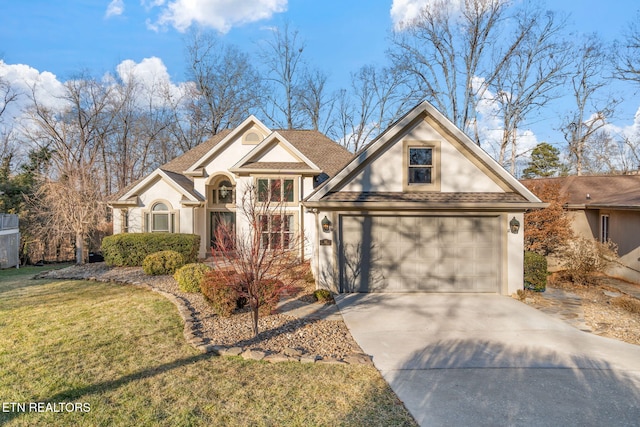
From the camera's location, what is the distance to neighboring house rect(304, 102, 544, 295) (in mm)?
9586

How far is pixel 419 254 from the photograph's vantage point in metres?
9.72

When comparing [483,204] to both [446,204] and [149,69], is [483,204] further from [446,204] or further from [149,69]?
[149,69]

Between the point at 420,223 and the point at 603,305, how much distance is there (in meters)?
4.98

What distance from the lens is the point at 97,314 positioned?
7422 millimetres

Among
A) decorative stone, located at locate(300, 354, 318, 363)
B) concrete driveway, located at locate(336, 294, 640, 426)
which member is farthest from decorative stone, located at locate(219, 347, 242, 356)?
concrete driveway, located at locate(336, 294, 640, 426)

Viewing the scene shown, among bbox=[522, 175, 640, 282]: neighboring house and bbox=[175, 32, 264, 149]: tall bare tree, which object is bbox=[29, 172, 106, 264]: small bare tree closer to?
bbox=[175, 32, 264, 149]: tall bare tree

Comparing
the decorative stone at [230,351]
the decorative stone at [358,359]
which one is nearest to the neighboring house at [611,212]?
the decorative stone at [358,359]

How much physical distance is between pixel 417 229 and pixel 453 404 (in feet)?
19.9

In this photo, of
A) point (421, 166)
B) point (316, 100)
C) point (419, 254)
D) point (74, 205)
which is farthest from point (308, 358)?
point (316, 100)

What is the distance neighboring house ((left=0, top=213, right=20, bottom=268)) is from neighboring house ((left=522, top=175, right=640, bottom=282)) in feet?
77.7

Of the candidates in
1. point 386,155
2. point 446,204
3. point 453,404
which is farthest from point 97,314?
point 446,204

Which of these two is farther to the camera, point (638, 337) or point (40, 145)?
point (40, 145)

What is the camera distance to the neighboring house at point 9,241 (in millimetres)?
15836

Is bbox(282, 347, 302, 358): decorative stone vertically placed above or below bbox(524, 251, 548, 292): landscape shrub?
below
